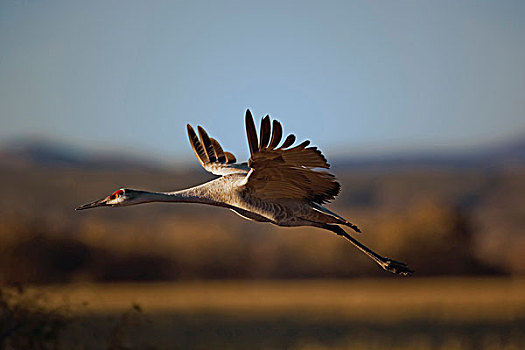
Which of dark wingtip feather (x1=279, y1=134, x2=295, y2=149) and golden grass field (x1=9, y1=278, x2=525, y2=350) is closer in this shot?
dark wingtip feather (x1=279, y1=134, x2=295, y2=149)

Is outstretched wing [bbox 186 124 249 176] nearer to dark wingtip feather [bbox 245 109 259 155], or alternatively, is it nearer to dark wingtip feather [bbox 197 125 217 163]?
dark wingtip feather [bbox 197 125 217 163]

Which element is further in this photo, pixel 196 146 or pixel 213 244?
pixel 213 244

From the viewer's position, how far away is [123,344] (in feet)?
39.2

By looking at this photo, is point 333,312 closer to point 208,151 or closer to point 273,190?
point 208,151

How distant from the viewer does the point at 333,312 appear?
48781mm

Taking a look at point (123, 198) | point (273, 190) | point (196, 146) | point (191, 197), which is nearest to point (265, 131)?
point (273, 190)

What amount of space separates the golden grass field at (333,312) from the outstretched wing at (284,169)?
23.0ft

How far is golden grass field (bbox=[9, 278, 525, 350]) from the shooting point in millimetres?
33156

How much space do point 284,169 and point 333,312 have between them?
40.2 metres

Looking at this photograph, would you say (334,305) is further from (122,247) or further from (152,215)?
(152,215)

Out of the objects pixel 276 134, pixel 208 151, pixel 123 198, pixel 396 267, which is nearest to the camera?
pixel 276 134

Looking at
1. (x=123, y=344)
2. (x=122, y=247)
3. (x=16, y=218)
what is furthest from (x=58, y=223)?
(x=123, y=344)

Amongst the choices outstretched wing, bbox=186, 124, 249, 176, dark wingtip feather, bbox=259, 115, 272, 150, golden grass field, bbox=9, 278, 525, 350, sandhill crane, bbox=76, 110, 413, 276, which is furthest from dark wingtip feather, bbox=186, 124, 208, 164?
golden grass field, bbox=9, 278, 525, 350

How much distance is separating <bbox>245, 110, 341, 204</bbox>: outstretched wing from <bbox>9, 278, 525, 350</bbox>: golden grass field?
7019 mm
